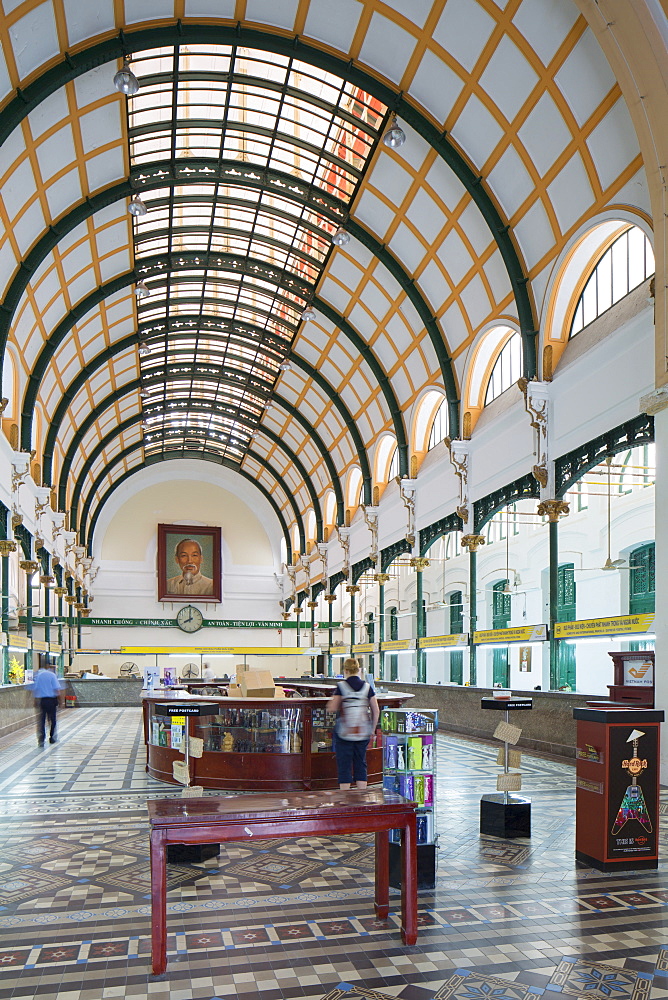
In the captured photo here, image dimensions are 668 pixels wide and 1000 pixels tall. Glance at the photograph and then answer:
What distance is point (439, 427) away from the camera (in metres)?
26.3

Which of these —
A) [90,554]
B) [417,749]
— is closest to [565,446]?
[417,749]

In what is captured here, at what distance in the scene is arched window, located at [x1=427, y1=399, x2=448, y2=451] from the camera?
2588 centimetres

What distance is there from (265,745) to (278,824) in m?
6.30

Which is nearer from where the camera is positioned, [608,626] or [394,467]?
[608,626]

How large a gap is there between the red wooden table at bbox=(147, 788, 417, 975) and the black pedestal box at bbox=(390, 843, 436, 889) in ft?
2.18

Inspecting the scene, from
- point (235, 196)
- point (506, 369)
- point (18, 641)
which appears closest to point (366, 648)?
point (18, 641)

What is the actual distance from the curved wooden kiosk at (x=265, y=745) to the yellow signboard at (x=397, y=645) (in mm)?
14486

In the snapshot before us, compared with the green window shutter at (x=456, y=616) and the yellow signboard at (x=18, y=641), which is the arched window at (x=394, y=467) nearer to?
the green window shutter at (x=456, y=616)

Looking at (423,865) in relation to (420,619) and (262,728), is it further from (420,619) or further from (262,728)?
(420,619)

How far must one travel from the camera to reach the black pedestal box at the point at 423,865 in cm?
646

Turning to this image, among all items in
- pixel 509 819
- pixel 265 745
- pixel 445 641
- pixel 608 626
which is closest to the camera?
pixel 509 819

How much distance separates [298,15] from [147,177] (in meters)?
6.31

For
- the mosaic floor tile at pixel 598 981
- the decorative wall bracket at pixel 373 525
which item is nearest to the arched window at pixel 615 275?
the mosaic floor tile at pixel 598 981

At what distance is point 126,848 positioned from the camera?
7906 mm
